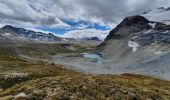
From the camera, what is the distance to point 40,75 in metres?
61.4

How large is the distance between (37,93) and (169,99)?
1569cm

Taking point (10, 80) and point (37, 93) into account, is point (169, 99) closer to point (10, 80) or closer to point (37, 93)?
point (37, 93)

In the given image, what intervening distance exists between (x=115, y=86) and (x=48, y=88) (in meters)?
7.17

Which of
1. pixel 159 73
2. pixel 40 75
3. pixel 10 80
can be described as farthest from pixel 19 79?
pixel 159 73

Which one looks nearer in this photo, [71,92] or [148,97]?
[71,92]

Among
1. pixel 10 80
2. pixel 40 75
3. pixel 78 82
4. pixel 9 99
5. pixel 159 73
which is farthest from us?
pixel 159 73

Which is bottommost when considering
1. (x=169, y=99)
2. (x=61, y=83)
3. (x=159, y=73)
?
(x=159, y=73)

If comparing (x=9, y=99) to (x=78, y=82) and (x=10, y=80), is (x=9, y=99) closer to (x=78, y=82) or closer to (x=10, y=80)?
(x=78, y=82)

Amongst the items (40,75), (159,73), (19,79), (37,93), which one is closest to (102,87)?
(37,93)

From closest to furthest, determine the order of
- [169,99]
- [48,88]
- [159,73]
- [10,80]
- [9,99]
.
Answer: [9,99]
[48,88]
[169,99]
[10,80]
[159,73]

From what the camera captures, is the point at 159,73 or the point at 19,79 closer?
the point at 19,79

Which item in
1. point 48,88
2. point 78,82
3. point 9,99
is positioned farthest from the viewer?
point 78,82

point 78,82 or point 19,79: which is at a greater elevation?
point 78,82

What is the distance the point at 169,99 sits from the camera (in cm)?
3231
